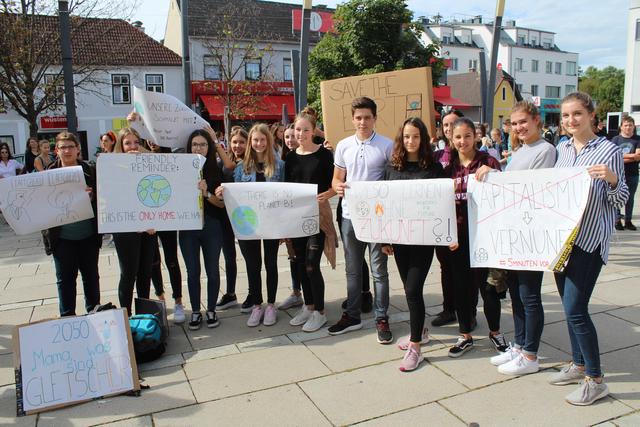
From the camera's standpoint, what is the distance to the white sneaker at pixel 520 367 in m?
3.63

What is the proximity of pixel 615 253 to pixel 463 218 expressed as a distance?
4.61 meters

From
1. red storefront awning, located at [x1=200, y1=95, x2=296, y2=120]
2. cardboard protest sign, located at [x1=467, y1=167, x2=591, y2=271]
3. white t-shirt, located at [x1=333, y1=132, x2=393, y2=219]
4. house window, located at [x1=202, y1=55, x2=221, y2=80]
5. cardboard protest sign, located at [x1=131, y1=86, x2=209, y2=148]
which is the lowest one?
cardboard protest sign, located at [x1=467, y1=167, x2=591, y2=271]

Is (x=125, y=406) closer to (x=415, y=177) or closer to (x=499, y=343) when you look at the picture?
(x=415, y=177)

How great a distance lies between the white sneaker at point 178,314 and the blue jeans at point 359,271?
5.41ft

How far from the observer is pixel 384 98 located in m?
5.58

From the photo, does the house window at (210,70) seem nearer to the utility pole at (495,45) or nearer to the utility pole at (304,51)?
the utility pole at (495,45)

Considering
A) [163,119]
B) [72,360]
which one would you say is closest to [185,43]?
[163,119]

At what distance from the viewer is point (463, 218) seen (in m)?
3.96

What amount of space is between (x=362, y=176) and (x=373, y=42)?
17897 millimetres

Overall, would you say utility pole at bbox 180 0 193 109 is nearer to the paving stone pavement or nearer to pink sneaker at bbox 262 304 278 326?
the paving stone pavement

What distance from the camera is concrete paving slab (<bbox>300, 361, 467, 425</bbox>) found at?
3234 millimetres

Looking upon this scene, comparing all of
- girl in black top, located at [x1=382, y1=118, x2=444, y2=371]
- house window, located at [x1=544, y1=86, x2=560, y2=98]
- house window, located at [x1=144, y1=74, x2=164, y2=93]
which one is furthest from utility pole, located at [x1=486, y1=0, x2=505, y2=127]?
house window, located at [x1=544, y1=86, x2=560, y2=98]

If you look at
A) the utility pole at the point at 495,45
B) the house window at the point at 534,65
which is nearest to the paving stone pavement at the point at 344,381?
the utility pole at the point at 495,45

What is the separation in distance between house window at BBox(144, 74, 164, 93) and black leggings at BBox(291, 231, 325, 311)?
27.9 meters
